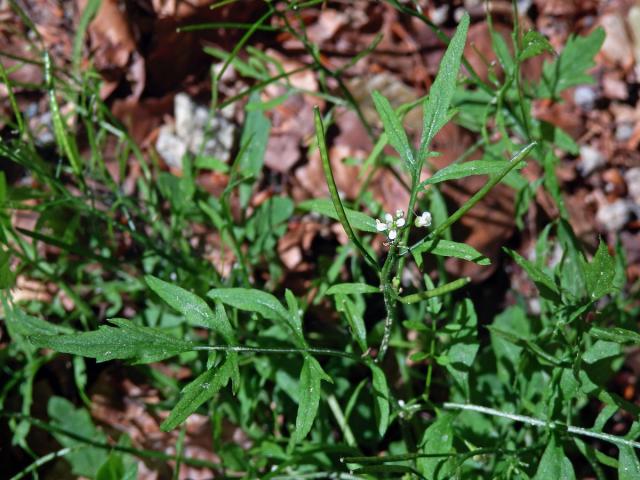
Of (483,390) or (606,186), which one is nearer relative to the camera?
(483,390)

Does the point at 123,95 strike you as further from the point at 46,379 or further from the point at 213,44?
the point at 46,379

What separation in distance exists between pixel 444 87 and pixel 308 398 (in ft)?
2.33

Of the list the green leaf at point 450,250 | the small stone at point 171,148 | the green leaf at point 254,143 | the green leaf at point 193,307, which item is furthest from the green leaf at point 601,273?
the small stone at point 171,148

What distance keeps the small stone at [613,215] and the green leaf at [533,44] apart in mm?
1874

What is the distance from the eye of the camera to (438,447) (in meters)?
1.60

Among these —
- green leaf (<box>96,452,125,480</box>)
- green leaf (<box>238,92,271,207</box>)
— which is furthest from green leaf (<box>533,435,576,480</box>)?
green leaf (<box>238,92,271,207</box>)

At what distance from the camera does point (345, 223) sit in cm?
111

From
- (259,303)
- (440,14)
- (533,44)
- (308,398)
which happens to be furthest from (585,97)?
(308,398)

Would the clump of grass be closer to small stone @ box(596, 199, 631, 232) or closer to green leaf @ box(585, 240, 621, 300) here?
green leaf @ box(585, 240, 621, 300)

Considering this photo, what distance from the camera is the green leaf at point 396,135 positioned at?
1.32 m

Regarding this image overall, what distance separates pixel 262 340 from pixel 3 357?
3.13ft

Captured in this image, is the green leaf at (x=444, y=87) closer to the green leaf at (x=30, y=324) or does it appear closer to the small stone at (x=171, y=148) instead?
the green leaf at (x=30, y=324)

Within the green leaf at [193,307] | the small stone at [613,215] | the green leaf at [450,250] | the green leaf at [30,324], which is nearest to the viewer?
the green leaf at [450,250]

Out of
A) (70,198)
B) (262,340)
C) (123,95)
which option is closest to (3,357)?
(70,198)
